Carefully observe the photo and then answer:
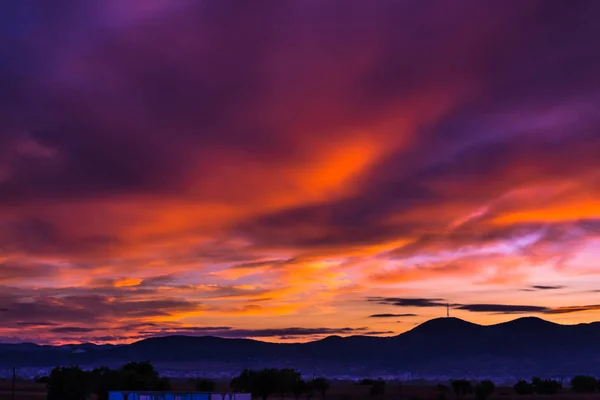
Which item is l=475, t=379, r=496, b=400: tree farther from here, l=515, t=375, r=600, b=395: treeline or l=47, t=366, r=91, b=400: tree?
l=47, t=366, r=91, b=400: tree

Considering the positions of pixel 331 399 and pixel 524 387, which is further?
pixel 524 387

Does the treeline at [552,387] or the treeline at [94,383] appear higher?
the treeline at [94,383]

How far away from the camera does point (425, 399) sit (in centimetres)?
14250

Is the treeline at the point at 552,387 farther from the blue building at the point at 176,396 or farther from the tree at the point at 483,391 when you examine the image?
the blue building at the point at 176,396

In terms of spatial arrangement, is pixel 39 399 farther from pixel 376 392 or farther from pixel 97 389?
pixel 376 392

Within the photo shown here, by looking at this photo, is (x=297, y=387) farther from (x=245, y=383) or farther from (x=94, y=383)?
(x=94, y=383)

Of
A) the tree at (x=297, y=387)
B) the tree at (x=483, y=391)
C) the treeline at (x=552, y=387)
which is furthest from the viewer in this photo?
the treeline at (x=552, y=387)

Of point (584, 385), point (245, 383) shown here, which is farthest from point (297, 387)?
point (584, 385)

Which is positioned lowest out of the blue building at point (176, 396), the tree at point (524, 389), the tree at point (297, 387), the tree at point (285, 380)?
the tree at point (524, 389)

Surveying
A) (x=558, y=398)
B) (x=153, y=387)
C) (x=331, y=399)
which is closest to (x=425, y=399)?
(x=331, y=399)

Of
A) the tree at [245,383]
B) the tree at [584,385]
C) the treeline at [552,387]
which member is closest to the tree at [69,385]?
the tree at [245,383]

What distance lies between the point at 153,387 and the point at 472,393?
89.0 meters

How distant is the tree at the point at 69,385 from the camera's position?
314ft

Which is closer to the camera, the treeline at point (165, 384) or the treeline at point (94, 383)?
the treeline at point (94, 383)
